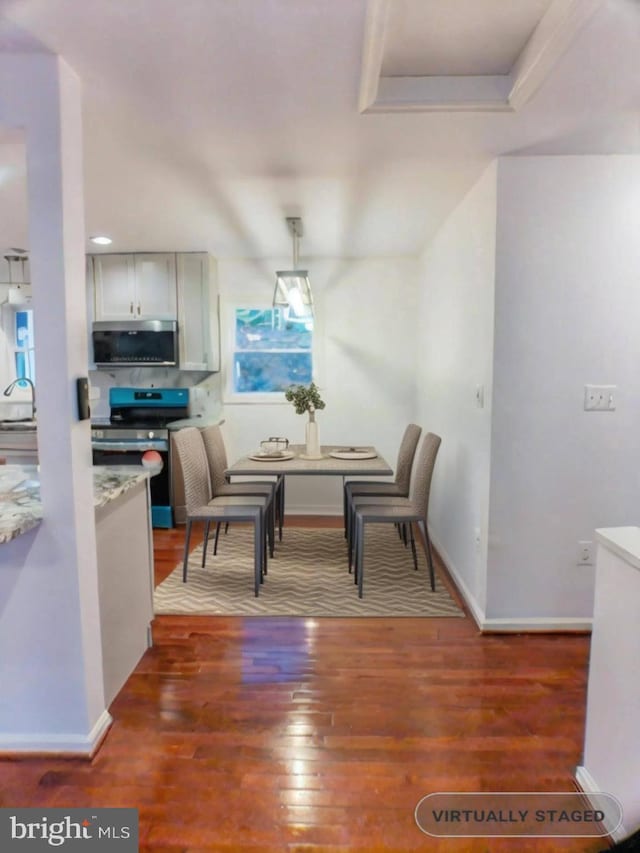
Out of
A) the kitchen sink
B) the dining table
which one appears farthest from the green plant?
the kitchen sink

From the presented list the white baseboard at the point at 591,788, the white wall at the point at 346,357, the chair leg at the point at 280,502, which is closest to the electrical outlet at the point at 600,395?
the white baseboard at the point at 591,788

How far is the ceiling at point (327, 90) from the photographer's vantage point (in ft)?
4.45

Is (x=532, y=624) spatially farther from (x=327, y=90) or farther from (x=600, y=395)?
(x=327, y=90)

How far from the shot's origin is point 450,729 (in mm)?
1704

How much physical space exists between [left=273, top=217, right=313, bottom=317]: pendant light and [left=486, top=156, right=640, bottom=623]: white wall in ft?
4.48

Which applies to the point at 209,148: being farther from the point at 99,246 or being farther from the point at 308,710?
the point at 308,710

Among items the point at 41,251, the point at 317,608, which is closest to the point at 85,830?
the point at 317,608

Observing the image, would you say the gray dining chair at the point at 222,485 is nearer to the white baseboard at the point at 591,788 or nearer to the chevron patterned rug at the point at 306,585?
the chevron patterned rug at the point at 306,585

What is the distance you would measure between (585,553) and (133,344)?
3541mm

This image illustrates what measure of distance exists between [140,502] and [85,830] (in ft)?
3.73

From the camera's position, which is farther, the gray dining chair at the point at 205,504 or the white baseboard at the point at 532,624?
the gray dining chair at the point at 205,504

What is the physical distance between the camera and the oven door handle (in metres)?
3.79

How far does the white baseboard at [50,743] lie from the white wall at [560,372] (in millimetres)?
1791

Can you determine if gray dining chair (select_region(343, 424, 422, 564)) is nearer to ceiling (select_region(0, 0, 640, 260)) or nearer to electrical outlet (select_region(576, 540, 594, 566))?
electrical outlet (select_region(576, 540, 594, 566))
